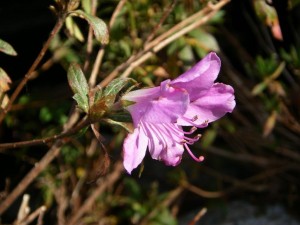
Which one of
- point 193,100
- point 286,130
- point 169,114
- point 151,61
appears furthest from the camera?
point 286,130

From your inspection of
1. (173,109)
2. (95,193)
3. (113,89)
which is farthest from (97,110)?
(95,193)

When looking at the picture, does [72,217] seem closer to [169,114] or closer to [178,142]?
[178,142]

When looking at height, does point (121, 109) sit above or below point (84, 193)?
above

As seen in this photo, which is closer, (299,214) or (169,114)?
(169,114)

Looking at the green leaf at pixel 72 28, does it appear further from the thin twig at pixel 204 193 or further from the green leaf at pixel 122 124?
the thin twig at pixel 204 193

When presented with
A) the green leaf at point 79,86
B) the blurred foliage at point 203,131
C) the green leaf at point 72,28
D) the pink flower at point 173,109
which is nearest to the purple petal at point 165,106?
the pink flower at point 173,109

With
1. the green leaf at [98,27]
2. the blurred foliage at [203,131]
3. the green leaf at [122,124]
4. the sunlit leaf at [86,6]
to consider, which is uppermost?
the green leaf at [98,27]

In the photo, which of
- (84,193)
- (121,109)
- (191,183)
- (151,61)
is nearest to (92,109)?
(121,109)
